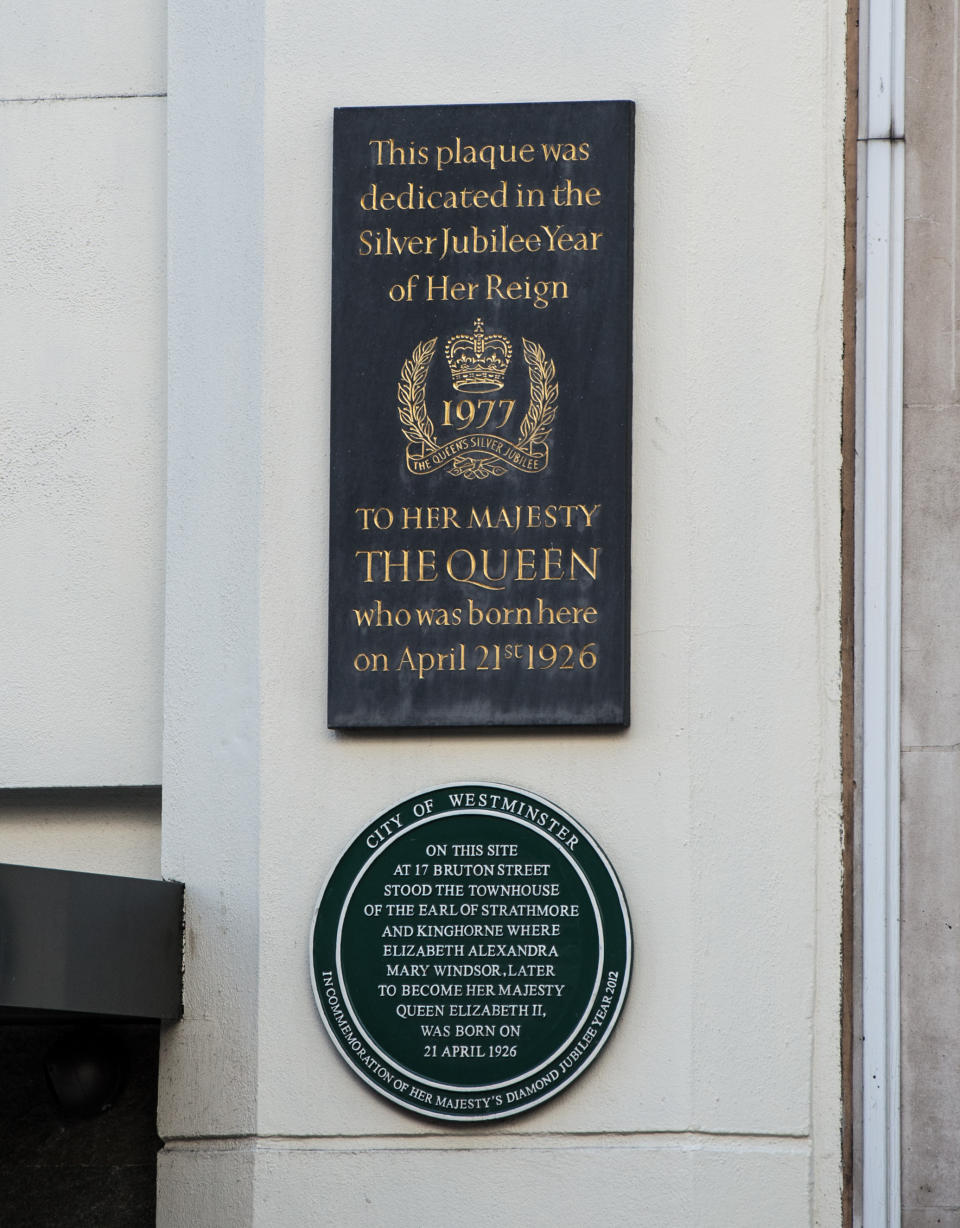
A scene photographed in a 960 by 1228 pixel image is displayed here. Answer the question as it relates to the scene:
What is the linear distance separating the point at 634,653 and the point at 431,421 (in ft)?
3.64

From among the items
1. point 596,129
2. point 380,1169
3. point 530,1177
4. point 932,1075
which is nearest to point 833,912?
point 932,1075

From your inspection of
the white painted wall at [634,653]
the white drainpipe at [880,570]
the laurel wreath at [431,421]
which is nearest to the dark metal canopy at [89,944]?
the white painted wall at [634,653]

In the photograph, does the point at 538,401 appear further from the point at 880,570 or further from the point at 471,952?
the point at 471,952

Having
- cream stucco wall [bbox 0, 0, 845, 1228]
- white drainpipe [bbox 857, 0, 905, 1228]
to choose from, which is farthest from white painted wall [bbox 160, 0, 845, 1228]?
white drainpipe [bbox 857, 0, 905, 1228]

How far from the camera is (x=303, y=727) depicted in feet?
22.2

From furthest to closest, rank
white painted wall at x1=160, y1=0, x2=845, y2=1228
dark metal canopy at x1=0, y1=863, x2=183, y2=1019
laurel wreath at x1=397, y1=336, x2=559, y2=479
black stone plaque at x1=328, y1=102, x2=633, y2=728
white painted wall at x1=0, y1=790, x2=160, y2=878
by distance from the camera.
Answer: white painted wall at x1=0, y1=790, x2=160, y2=878
laurel wreath at x1=397, y1=336, x2=559, y2=479
black stone plaque at x1=328, y1=102, x2=633, y2=728
white painted wall at x1=160, y1=0, x2=845, y2=1228
dark metal canopy at x1=0, y1=863, x2=183, y2=1019

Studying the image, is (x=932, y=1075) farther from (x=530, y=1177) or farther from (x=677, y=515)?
(x=677, y=515)

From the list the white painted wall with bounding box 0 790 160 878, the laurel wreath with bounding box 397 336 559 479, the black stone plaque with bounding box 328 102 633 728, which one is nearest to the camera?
the black stone plaque with bounding box 328 102 633 728

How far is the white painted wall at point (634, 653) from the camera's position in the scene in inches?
252

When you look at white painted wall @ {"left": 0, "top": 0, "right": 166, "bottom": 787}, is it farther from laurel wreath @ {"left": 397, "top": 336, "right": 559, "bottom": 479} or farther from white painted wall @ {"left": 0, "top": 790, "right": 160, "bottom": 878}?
laurel wreath @ {"left": 397, "top": 336, "right": 559, "bottom": 479}

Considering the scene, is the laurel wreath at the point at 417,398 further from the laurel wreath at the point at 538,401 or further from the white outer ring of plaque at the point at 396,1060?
the white outer ring of plaque at the point at 396,1060

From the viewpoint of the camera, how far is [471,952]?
6531 mm

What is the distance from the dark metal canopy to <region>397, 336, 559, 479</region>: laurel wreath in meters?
1.80

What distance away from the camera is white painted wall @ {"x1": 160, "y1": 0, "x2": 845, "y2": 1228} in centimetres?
640
